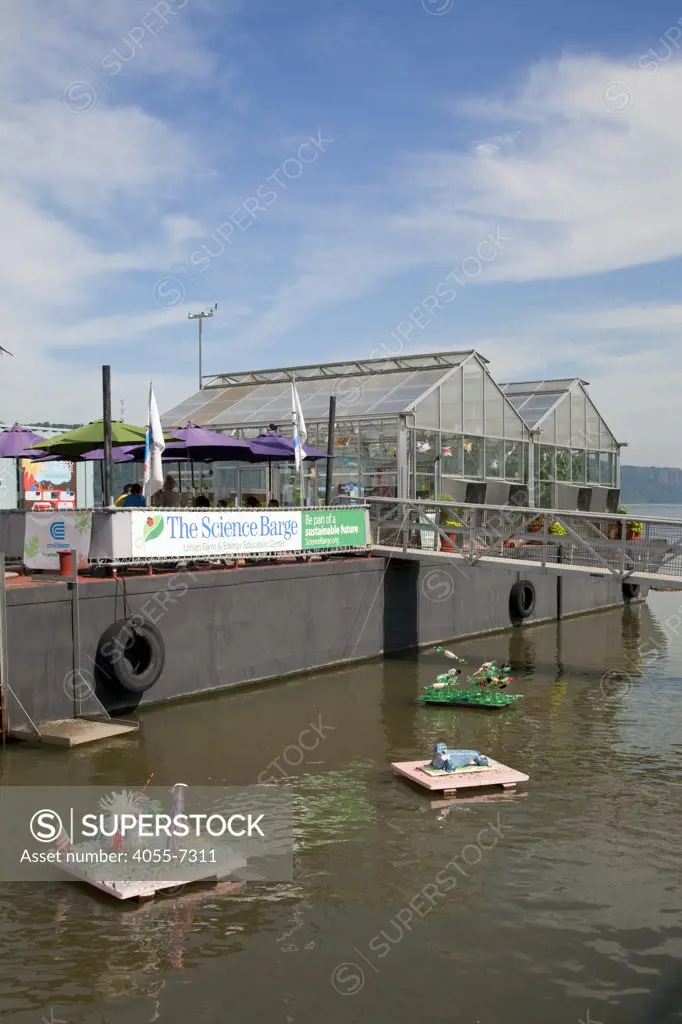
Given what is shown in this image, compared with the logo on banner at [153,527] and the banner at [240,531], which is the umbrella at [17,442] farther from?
the logo on banner at [153,527]

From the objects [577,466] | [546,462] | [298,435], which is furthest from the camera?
[577,466]

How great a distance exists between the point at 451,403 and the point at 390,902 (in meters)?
22.5

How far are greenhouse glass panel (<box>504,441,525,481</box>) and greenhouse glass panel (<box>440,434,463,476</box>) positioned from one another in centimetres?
341

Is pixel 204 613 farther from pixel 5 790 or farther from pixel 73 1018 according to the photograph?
pixel 73 1018

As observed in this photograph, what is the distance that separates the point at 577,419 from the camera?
39.3 metres

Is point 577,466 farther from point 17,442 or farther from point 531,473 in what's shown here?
point 17,442

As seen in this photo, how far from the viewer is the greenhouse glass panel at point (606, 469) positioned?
41.1m

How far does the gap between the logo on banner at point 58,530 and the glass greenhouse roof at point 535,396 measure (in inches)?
858

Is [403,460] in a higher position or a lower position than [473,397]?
lower

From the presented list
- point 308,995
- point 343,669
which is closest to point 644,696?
point 343,669

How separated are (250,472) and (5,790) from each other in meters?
19.4

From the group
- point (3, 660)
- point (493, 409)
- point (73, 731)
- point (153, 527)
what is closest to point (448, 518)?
point (493, 409)

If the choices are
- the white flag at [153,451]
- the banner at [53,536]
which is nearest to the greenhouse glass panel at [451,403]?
the white flag at [153,451]

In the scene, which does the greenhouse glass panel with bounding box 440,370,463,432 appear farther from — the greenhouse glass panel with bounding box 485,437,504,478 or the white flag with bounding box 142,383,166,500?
the white flag with bounding box 142,383,166,500
